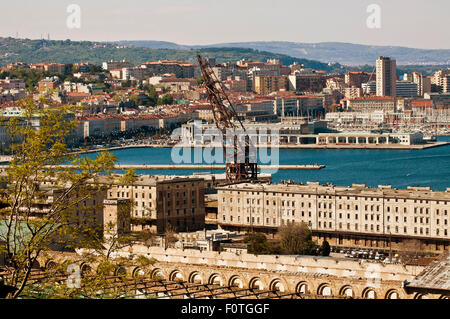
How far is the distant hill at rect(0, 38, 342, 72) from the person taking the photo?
190 feet

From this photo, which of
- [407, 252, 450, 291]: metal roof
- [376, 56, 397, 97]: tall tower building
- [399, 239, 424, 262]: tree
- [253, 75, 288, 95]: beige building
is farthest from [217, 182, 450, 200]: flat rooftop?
[253, 75, 288, 95]: beige building

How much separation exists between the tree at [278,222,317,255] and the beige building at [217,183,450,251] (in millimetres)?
594

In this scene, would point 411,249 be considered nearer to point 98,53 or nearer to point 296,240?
point 296,240

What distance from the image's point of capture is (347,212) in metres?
12.5

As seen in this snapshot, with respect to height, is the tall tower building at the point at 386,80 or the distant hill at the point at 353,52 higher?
the distant hill at the point at 353,52

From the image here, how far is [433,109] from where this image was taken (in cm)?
4444

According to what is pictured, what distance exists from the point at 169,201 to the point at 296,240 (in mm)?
2926

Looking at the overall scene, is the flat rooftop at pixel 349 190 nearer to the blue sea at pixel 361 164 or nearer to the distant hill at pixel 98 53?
the blue sea at pixel 361 164

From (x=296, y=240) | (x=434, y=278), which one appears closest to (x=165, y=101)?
(x=296, y=240)

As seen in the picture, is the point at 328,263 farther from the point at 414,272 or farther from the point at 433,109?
the point at 433,109

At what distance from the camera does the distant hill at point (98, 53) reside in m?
57.8

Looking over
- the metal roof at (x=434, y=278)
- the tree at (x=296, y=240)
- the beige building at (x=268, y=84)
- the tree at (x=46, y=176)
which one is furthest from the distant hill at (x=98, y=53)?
the tree at (x=46, y=176)

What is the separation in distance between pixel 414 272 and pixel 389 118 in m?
35.0

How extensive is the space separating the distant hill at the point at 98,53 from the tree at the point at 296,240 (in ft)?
142
